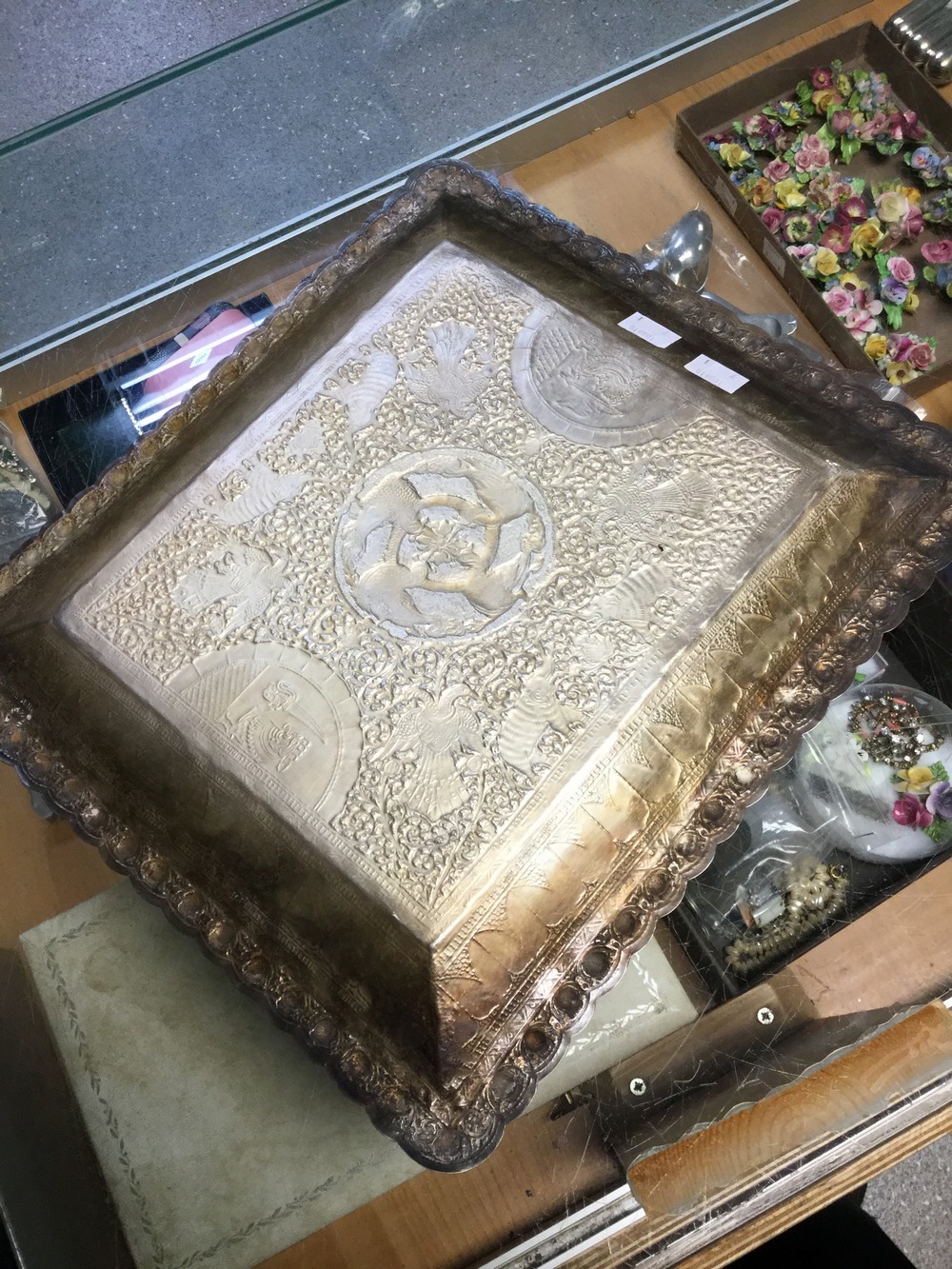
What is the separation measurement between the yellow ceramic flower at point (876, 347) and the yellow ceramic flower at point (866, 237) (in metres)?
0.20

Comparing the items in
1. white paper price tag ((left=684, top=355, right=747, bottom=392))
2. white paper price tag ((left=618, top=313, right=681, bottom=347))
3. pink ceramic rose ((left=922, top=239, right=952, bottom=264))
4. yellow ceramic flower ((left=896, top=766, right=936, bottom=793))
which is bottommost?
yellow ceramic flower ((left=896, top=766, right=936, bottom=793))

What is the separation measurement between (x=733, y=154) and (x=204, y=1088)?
5.11 ft

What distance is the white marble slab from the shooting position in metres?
0.89

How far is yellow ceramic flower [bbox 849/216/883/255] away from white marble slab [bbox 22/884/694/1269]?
1.16 metres

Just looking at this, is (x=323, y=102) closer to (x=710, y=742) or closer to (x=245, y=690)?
(x=245, y=690)

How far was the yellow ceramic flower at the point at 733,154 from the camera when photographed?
1.52 metres

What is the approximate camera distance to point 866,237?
4.82 feet

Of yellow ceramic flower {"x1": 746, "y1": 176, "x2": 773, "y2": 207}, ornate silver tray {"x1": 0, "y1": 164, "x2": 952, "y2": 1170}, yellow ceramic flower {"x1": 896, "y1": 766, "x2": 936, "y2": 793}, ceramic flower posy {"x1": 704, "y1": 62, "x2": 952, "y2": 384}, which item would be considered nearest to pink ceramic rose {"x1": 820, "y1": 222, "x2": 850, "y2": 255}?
ceramic flower posy {"x1": 704, "y1": 62, "x2": 952, "y2": 384}

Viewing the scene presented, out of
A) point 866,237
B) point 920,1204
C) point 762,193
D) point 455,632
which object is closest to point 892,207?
point 866,237

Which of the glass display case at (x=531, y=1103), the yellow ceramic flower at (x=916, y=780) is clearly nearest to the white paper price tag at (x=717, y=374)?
the glass display case at (x=531, y=1103)

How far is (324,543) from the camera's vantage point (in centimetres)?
94

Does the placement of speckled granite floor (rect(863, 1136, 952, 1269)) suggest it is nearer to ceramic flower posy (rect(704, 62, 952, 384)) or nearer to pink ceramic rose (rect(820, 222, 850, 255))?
ceramic flower posy (rect(704, 62, 952, 384))

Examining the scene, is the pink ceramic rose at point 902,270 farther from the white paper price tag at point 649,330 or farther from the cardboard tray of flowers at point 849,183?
the white paper price tag at point 649,330

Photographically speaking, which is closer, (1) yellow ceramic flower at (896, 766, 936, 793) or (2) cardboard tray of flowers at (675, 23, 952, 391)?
(1) yellow ceramic flower at (896, 766, 936, 793)
